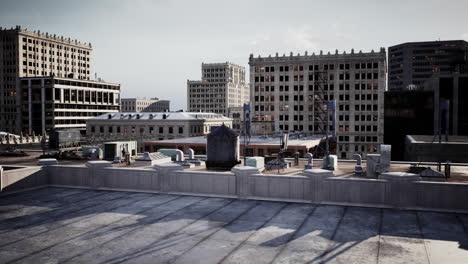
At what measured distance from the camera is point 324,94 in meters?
130

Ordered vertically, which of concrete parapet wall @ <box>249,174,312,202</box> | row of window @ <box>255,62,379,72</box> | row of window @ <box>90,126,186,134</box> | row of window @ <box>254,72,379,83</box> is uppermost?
row of window @ <box>255,62,379,72</box>

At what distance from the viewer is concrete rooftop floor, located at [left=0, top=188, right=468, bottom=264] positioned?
38.6 ft

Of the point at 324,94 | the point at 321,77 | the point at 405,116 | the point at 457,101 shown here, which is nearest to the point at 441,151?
the point at 457,101

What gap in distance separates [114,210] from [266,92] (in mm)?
119675

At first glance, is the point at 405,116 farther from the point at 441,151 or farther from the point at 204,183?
the point at 204,183

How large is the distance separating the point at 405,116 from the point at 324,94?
3759 centimetres

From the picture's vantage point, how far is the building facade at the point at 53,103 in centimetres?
14512

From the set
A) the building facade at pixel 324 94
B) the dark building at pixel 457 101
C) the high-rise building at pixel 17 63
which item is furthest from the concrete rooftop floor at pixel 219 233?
the high-rise building at pixel 17 63

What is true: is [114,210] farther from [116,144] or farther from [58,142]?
[58,142]

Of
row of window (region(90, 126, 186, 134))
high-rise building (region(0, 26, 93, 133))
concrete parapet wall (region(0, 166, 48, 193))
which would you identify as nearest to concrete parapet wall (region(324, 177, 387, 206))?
concrete parapet wall (region(0, 166, 48, 193))

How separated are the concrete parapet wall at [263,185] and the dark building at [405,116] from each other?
79.6 m

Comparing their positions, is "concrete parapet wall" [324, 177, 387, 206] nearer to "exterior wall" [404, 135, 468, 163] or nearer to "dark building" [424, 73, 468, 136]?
"exterior wall" [404, 135, 468, 163]

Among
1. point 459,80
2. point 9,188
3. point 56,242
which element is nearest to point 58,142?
point 9,188

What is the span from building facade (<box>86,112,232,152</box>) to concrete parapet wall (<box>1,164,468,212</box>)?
89.8m
